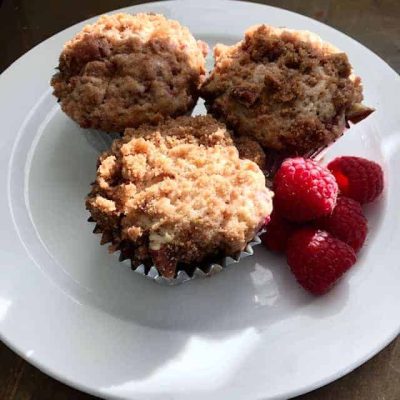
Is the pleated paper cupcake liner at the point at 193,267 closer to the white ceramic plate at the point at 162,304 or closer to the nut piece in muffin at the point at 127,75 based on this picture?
the white ceramic plate at the point at 162,304

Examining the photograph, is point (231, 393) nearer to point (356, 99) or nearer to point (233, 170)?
point (233, 170)

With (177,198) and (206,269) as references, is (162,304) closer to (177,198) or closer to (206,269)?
(206,269)

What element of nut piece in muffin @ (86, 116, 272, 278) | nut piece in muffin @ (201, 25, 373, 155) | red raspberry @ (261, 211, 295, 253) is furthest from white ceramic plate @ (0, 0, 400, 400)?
nut piece in muffin @ (201, 25, 373, 155)

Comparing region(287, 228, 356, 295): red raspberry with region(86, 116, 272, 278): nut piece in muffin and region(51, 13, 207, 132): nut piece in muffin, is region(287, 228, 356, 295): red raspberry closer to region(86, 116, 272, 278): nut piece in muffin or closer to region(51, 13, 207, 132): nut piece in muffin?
region(86, 116, 272, 278): nut piece in muffin

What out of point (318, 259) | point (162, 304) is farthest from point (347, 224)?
point (162, 304)

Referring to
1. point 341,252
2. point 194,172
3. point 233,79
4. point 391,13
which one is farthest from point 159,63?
point 391,13

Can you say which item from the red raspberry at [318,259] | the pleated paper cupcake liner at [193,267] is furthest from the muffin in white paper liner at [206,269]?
the red raspberry at [318,259]
